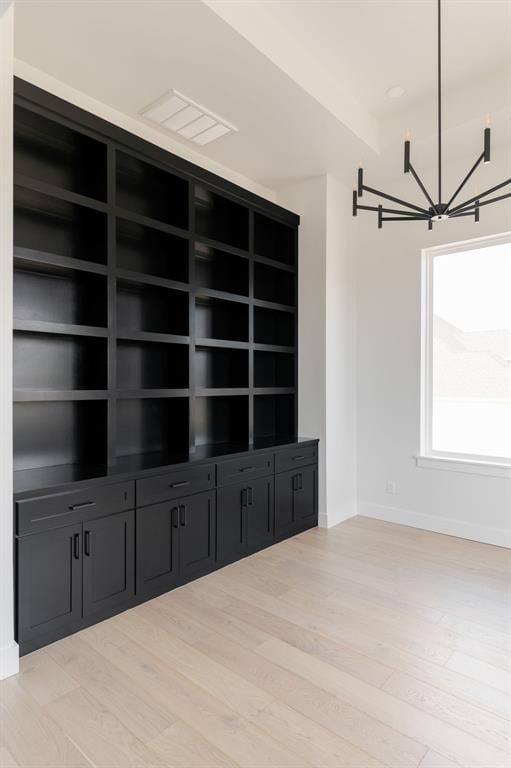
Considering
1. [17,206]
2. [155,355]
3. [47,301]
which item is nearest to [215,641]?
[155,355]

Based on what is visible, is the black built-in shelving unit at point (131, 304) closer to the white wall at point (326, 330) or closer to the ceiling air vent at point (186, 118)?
the white wall at point (326, 330)

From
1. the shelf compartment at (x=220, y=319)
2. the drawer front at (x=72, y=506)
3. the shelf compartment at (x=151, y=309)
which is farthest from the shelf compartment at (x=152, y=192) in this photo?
the drawer front at (x=72, y=506)

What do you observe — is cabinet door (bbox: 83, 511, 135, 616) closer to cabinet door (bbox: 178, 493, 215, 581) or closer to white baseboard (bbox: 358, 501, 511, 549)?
cabinet door (bbox: 178, 493, 215, 581)

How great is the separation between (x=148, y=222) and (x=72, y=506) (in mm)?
1834

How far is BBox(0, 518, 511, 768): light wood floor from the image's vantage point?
5.37ft

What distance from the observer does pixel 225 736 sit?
170 centimetres

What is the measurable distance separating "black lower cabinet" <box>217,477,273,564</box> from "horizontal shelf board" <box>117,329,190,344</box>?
1.09 m

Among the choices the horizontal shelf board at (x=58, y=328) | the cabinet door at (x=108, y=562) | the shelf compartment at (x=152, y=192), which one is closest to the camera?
the horizontal shelf board at (x=58, y=328)

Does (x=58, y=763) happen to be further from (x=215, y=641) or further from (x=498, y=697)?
(x=498, y=697)

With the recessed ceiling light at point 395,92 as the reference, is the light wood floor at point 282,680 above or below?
below

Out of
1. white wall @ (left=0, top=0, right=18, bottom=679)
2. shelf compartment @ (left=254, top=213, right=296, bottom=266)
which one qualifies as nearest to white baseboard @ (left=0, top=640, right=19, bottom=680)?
white wall @ (left=0, top=0, right=18, bottom=679)

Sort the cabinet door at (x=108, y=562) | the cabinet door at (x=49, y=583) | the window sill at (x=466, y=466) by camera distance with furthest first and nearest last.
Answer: the window sill at (x=466, y=466) < the cabinet door at (x=108, y=562) < the cabinet door at (x=49, y=583)

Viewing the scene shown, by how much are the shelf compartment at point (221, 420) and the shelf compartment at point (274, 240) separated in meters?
1.46

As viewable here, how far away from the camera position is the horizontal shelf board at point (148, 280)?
2.83m
